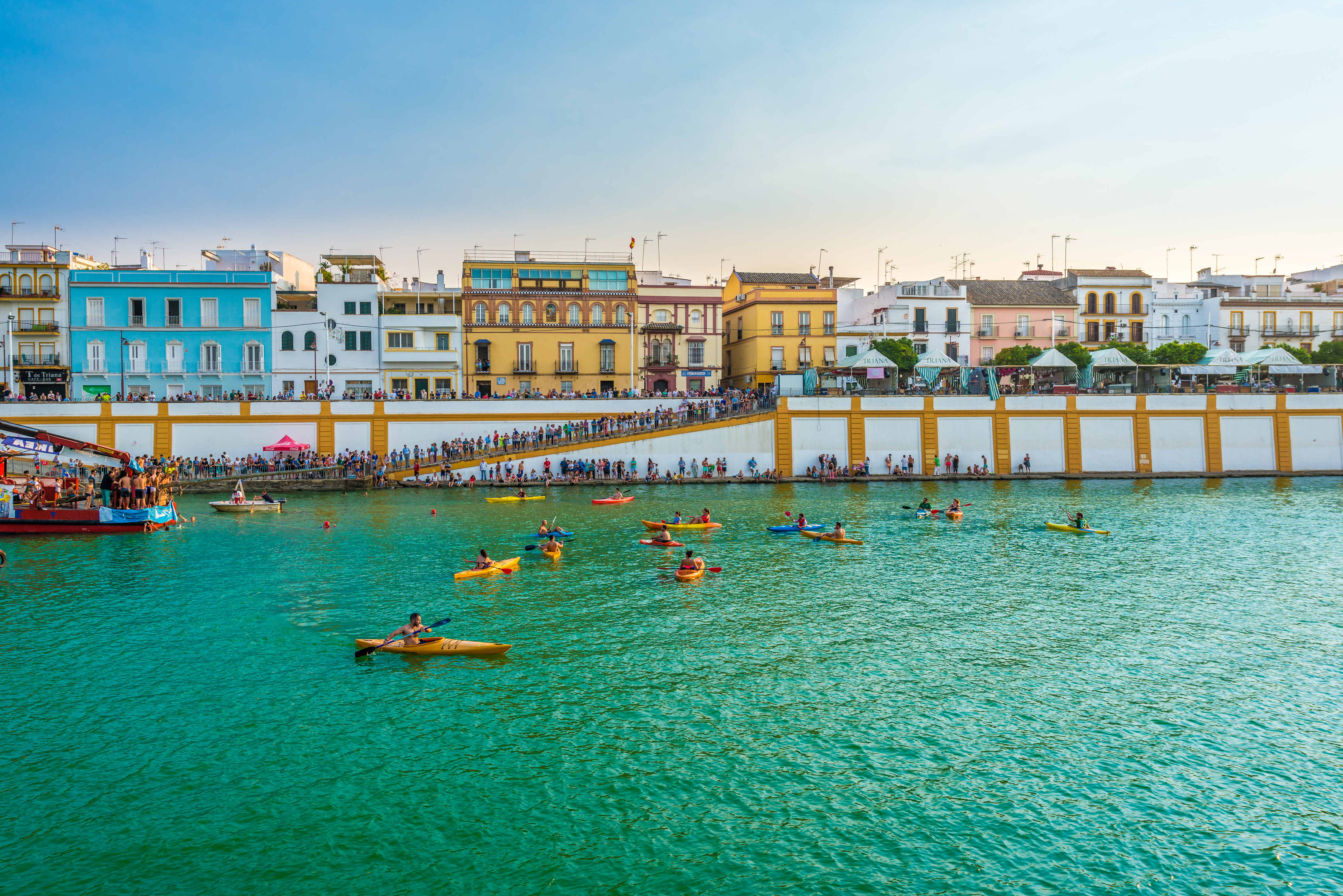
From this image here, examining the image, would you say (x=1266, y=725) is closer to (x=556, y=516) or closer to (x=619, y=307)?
(x=556, y=516)

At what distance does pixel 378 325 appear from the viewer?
59.2 meters

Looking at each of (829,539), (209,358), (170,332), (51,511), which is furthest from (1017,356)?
(51,511)

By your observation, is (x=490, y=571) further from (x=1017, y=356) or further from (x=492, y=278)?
(x=1017, y=356)

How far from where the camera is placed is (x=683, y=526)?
111 ft

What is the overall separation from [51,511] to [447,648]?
26451mm

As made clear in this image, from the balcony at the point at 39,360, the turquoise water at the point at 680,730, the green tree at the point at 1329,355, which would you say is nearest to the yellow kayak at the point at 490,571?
the turquoise water at the point at 680,730

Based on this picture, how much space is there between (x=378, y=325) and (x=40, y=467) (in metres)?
21.7

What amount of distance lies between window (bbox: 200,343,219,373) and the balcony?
9468 mm

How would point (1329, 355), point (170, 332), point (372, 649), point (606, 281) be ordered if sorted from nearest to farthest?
point (372, 649) < point (170, 332) < point (606, 281) < point (1329, 355)

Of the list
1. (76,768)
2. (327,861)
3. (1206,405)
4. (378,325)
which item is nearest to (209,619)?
(76,768)

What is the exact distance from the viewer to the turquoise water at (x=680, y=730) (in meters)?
10.5

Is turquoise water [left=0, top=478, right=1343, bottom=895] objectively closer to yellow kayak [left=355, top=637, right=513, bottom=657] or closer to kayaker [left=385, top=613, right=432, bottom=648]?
yellow kayak [left=355, top=637, right=513, bottom=657]

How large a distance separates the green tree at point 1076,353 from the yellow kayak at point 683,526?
43.3 meters

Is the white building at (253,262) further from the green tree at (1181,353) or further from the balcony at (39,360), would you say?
the green tree at (1181,353)
